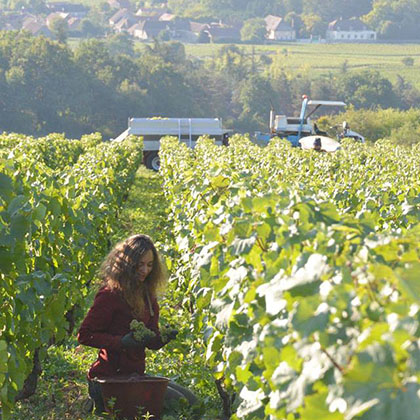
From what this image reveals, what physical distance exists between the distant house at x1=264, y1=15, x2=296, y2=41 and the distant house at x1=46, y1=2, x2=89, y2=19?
100 feet

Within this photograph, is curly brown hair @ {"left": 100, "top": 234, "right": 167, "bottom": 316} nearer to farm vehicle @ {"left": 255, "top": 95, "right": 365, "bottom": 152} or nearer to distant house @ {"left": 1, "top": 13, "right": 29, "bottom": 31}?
farm vehicle @ {"left": 255, "top": 95, "right": 365, "bottom": 152}

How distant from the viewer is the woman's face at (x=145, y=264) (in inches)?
200

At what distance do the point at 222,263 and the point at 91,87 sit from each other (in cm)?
6038

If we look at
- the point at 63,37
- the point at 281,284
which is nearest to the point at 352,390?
the point at 281,284

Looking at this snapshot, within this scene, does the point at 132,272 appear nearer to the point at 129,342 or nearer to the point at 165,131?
the point at 129,342

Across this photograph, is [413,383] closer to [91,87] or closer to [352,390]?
[352,390]

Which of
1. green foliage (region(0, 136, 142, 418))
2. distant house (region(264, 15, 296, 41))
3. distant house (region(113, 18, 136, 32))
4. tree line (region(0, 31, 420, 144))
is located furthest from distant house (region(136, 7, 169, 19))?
green foliage (region(0, 136, 142, 418))

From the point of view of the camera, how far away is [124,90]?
64.2 m

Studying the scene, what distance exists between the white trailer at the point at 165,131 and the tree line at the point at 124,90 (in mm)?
32141

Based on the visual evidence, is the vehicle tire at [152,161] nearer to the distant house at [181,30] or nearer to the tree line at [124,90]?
the tree line at [124,90]

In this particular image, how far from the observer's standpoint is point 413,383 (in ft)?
6.74

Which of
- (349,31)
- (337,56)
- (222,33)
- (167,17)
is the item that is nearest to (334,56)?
(337,56)

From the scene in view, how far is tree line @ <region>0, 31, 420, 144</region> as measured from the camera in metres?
60.5

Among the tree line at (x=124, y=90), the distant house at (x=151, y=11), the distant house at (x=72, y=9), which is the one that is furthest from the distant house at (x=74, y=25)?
the tree line at (x=124, y=90)
